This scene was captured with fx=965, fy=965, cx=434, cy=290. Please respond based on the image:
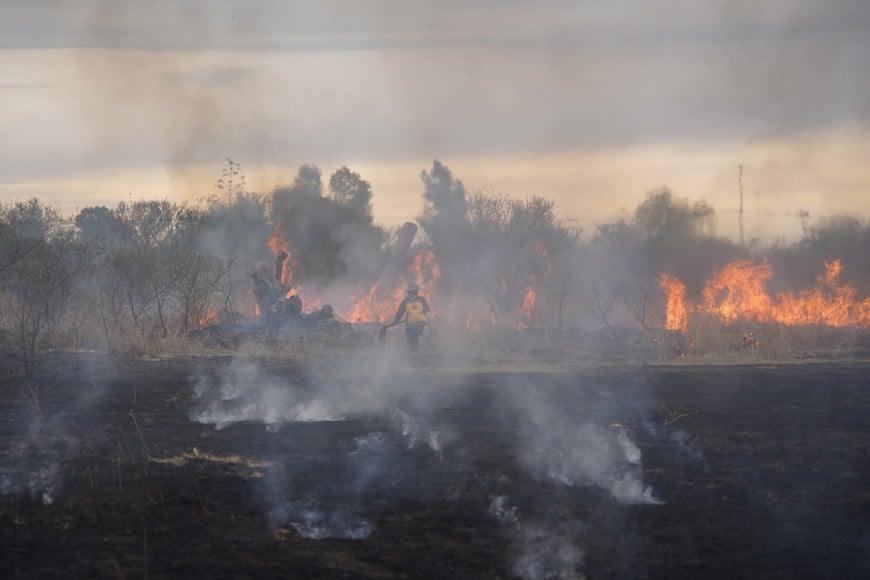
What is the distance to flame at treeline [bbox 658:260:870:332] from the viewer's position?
32219 mm

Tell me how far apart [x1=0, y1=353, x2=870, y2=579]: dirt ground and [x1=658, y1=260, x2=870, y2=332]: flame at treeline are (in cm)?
1562

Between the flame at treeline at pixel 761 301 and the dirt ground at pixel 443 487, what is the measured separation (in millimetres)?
15617

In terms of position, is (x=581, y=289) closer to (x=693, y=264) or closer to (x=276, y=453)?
(x=693, y=264)

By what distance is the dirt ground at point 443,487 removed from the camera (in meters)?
7.04

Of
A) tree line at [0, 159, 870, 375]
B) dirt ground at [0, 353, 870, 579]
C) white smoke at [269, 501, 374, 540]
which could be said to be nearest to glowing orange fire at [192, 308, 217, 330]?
tree line at [0, 159, 870, 375]

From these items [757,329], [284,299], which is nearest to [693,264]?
[757,329]

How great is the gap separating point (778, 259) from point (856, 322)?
23.4ft

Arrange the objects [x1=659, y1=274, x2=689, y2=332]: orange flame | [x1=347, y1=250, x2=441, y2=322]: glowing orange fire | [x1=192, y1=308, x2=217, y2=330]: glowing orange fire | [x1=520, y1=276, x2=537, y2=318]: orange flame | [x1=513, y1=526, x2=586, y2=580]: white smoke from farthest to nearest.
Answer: [x1=347, y1=250, x2=441, y2=322]: glowing orange fire, [x1=520, y1=276, x2=537, y2=318]: orange flame, [x1=659, y1=274, x2=689, y2=332]: orange flame, [x1=192, y1=308, x2=217, y2=330]: glowing orange fire, [x1=513, y1=526, x2=586, y2=580]: white smoke

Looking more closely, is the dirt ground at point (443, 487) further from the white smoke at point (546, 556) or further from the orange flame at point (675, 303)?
the orange flame at point (675, 303)

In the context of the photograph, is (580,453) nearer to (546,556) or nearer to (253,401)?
(546,556)

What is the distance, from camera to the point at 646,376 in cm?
2016

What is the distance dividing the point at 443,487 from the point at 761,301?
1066 inches

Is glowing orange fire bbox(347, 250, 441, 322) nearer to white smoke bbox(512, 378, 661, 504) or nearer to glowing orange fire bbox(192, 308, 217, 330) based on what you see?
glowing orange fire bbox(192, 308, 217, 330)

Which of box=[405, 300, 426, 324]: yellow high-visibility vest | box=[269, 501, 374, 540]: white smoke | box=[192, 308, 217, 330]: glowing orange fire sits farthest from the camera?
box=[192, 308, 217, 330]: glowing orange fire
